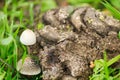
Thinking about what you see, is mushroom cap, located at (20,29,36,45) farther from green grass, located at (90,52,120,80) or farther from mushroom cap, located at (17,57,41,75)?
green grass, located at (90,52,120,80)

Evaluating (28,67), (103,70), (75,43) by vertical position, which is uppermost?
(75,43)

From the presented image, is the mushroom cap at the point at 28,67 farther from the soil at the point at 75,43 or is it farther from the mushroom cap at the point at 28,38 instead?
the mushroom cap at the point at 28,38

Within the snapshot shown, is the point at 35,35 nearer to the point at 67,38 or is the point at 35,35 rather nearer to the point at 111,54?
the point at 67,38

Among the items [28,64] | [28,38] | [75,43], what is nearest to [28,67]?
[28,64]

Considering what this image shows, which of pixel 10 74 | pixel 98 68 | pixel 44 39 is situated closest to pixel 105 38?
pixel 98 68

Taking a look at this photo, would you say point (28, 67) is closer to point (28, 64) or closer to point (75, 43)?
point (28, 64)

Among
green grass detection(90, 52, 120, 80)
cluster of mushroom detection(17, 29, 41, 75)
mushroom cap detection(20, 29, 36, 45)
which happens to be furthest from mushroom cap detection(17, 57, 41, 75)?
green grass detection(90, 52, 120, 80)
